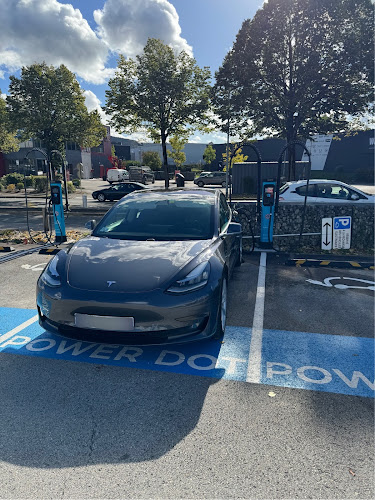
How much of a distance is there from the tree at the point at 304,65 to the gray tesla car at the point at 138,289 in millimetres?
14571

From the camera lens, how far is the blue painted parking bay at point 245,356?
300cm

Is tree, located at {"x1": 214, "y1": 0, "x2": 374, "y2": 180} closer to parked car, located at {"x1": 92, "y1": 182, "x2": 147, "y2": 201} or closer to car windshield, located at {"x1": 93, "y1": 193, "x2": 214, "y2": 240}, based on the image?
parked car, located at {"x1": 92, "y1": 182, "x2": 147, "y2": 201}

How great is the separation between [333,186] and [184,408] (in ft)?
29.6

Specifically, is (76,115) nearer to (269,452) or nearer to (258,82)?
(258,82)

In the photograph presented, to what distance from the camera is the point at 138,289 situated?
9.68 ft

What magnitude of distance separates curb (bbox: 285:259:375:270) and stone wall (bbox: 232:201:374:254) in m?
1.21

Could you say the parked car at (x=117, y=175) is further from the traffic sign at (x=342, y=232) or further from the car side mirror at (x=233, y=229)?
the car side mirror at (x=233, y=229)

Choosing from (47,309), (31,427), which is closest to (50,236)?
(47,309)

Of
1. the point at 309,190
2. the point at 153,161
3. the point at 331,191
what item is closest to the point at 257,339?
the point at 309,190

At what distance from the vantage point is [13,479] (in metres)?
1.99

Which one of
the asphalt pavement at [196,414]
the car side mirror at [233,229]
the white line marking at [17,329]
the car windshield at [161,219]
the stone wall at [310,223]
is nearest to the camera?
the asphalt pavement at [196,414]

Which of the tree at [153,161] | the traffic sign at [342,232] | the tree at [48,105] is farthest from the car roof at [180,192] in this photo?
the tree at [153,161]

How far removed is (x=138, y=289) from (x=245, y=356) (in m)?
1.31

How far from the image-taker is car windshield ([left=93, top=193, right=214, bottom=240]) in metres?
4.06
